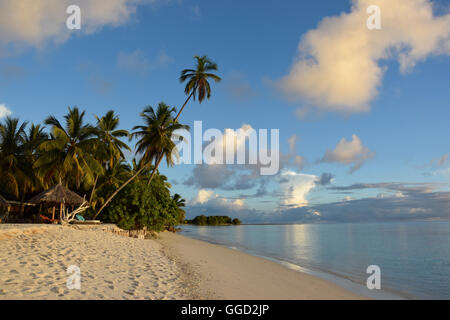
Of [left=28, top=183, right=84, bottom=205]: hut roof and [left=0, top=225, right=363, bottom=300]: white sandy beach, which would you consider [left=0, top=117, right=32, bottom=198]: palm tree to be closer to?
[left=28, top=183, right=84, bottom=205]: hut roof

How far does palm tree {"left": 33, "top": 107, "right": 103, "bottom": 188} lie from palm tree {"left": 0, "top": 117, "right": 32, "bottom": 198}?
6.51 ft

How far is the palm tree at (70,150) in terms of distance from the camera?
19.7m

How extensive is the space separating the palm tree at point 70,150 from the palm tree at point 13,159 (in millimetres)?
1984

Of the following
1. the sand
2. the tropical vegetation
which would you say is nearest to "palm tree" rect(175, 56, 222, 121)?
the tropical vegetation

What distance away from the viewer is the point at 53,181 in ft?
79.6

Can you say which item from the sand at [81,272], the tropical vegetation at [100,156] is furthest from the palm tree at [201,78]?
the sand at [81,272]

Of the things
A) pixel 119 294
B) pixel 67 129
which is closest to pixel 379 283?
pixel 119 294

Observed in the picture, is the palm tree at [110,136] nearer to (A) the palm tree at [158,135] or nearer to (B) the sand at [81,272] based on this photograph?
(A) the palm tree at [158,135]

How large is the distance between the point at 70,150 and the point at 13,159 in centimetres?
520

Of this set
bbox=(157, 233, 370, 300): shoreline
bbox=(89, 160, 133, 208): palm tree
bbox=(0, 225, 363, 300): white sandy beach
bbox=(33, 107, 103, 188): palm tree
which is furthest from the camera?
→ bbox=(89, 160, 133, 208): palm tree

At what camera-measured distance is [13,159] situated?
21.6m

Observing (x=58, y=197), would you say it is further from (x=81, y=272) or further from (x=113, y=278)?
(x=113, y=278)

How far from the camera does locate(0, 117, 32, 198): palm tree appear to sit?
21.2m
